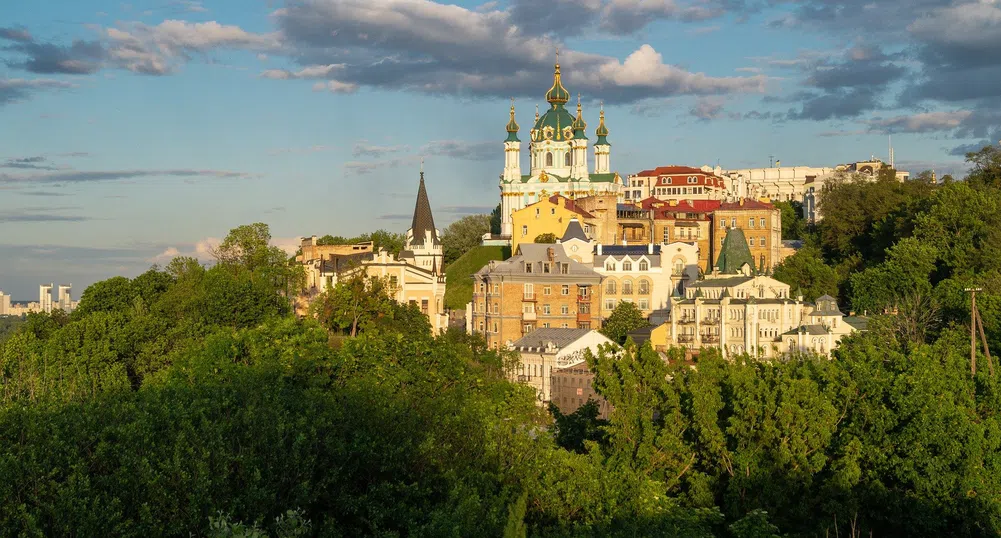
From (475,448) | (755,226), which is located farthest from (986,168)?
(475,448)

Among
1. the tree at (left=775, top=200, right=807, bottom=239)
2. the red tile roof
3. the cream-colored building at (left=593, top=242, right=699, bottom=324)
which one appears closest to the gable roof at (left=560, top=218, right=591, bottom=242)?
the cream-colored building at (left=593, top=242, right=699, bottom=324)

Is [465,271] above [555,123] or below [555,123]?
below

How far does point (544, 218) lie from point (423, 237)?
493 inches

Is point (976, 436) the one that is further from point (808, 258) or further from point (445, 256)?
point (445, 256)

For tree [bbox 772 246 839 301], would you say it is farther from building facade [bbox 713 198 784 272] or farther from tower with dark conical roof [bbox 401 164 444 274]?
tower with dark conical roof [bbox 401 164 444 274]

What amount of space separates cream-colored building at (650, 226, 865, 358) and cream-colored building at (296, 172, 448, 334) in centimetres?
1613

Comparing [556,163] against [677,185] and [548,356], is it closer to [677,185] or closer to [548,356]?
[677,185]

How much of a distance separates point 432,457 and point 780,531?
11941 millimetres

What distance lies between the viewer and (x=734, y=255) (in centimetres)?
9019

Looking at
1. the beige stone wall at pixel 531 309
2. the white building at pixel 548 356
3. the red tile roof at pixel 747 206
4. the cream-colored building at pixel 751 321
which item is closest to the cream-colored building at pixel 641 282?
the beige stone wall at pixel 531 309

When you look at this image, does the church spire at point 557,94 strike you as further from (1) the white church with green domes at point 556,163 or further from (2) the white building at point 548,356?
(2) the white building at point 548,356

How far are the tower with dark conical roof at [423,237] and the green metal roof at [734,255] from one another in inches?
828

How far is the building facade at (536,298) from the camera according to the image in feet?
281

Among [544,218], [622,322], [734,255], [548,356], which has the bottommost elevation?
[548,356]
